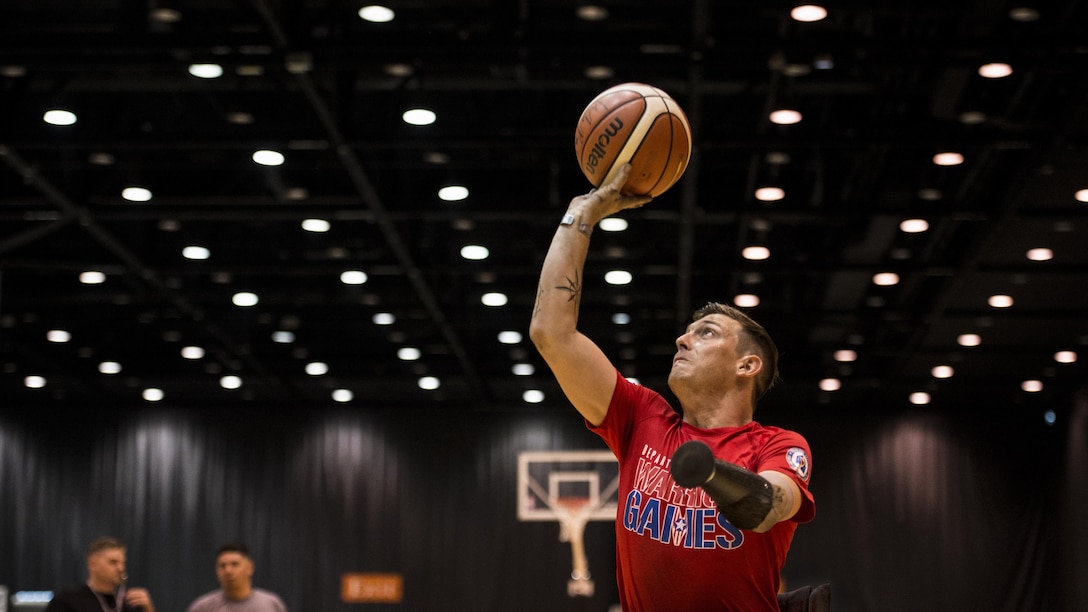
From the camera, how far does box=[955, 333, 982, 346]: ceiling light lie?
51.6ft

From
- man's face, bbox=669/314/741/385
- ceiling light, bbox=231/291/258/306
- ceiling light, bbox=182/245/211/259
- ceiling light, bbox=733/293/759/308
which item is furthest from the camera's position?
ceiling light, bbox=733/293/759/308

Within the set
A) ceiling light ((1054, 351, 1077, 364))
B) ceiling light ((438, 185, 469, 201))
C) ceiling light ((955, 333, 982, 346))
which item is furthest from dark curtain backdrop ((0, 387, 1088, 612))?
ceiling light ((438, 185, 469, 201))

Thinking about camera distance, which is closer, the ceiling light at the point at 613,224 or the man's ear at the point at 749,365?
the man's ear at the point at 749,365

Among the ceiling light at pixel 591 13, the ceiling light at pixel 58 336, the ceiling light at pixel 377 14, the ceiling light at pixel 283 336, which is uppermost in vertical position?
the ceiling light at pixel 591 13

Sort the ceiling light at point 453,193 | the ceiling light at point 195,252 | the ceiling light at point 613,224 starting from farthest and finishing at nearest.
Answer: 1. the ceiling light at point 195,252
2. the ceiling light at point 613,224
3. the ceiling light at point 453,193

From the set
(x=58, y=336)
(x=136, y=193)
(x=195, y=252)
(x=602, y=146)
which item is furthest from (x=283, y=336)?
(x=602, y=146)

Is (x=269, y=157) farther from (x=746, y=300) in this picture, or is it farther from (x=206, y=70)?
(x=746, y=300)

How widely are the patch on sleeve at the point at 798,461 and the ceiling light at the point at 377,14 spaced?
6179 mm

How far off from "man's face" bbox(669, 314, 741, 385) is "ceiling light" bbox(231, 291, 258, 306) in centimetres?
1162

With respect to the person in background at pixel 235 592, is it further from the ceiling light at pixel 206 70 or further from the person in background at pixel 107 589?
the ceiling light at pixel 206 70

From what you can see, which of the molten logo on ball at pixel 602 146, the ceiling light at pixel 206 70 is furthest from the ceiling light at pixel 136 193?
the molten logo on ball at pixel 602 146

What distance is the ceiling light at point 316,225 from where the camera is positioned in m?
12.4

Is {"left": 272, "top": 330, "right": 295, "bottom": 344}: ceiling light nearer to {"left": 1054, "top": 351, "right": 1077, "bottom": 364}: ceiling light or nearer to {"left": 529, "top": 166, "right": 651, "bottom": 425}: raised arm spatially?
{"left": 1054, "top": 351, "right": 1077, "bottom": 364}: ceiling light

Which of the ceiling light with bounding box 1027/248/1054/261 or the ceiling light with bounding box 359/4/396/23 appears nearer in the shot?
the ceiling light with bounding box 359/4/396/23
